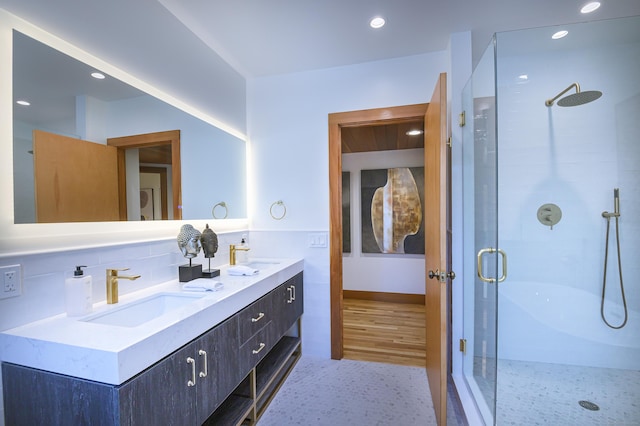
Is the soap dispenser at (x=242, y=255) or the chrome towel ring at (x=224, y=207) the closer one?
the chrome towel ring at (x=224, y=207)

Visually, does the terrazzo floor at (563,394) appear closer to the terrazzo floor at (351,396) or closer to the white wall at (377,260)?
the terrazzo floor at (351,396)

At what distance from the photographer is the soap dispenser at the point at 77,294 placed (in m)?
1.08

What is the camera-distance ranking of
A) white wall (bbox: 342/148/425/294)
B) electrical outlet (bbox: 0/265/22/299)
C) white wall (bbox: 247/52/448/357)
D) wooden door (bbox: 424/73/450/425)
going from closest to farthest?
electrical outlet (bbox: 0/265/22/299) < wooden door (bbox: 424/73/450/425) < white wall (bbox: 247/52/448/357) < white wall (bbox: 342/148/425/294)

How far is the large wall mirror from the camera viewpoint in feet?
3.43

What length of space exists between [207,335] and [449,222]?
185 cm

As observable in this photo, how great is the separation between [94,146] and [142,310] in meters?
0.84

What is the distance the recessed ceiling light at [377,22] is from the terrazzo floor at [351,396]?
2623 millimetres

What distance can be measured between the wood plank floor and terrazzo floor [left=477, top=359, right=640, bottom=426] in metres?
0.66

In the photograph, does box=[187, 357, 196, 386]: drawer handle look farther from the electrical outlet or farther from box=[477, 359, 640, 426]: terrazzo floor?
box=[477, 359, 640, 426]: terrazzo floor

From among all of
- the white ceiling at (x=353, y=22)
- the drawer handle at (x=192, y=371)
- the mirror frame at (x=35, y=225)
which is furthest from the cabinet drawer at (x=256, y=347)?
the white ceiling at (x=353, y=22)

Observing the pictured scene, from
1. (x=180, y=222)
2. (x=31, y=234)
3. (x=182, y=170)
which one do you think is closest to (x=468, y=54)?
(x=182, y=170)

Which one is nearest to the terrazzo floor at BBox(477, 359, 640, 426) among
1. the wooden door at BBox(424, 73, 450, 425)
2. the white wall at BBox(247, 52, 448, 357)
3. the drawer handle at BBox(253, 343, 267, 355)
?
the wooden door at BBox(424, 73, 450, 425)

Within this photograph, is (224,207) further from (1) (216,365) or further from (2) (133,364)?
(2) (133,364)

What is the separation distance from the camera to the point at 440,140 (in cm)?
155
